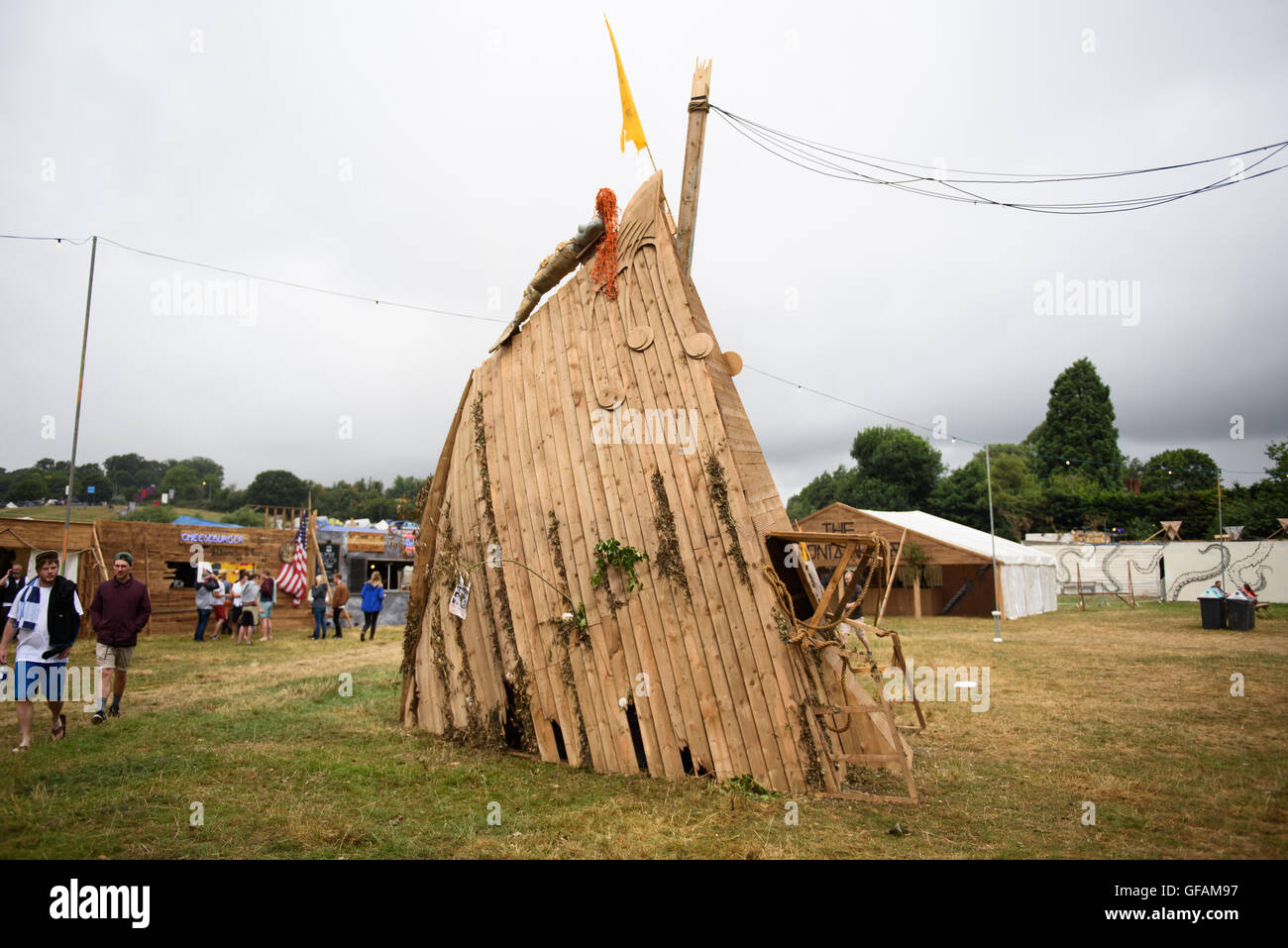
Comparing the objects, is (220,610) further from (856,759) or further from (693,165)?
(856,759)

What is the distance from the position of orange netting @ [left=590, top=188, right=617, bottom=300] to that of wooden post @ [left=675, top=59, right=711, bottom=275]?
1.98 feet

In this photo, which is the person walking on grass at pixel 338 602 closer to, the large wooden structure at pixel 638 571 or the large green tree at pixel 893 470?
the large wooden structure at pixel 638 571

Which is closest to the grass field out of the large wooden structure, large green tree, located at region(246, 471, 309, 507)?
the large wooden structure

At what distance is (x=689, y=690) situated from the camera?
18.8ft

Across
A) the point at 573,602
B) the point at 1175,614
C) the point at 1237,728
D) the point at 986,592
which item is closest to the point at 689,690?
the point at 573,602

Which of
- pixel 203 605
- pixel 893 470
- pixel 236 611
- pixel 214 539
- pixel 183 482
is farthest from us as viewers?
pixel 183 482

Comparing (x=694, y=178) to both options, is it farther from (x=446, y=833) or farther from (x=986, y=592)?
(x=986, y=592)

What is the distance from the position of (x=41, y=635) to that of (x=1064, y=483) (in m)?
63.5

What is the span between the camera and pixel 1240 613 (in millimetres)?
18844

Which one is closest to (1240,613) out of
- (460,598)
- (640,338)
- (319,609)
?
(640,338)

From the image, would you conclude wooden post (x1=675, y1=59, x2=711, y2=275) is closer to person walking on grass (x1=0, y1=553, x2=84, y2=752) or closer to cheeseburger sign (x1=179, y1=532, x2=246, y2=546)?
person walking on grass (x1=0, y1=553, x2=84, y2=752)

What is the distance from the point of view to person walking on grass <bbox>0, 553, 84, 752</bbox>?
21.3 ft

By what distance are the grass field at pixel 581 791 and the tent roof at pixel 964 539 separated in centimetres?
1508

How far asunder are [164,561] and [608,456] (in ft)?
57.5
